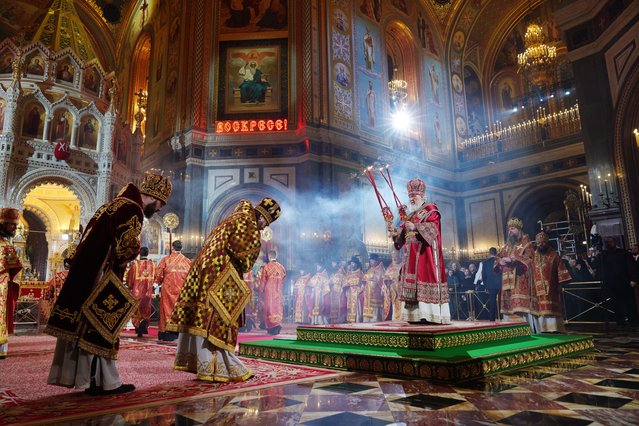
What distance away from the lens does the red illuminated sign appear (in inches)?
575

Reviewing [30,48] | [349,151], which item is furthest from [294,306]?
[30,48]

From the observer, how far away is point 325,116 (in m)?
14.4

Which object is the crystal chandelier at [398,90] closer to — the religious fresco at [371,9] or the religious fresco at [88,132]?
the religious fresco at [371,9]

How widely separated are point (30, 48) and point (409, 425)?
2223 cm

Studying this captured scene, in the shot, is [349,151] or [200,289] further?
[349,151]

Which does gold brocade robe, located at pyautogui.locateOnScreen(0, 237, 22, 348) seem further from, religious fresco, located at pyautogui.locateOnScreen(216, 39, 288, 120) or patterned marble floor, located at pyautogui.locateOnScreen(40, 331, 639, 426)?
religious fresco, located at pyautogui.locateOnScreen(216, 39, 288, 120)

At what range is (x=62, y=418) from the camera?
2443 millimetres

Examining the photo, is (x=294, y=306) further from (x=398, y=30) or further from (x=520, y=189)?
(x=398, y=30)

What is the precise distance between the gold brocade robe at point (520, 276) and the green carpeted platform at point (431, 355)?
1782 mm

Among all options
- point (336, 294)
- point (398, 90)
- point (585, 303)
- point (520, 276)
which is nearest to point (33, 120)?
point (398, 90)

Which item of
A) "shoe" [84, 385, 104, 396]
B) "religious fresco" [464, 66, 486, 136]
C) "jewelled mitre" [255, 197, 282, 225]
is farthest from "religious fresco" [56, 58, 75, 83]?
"shoe" [84, 385, 104, 396]

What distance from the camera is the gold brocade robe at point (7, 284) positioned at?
5148mm

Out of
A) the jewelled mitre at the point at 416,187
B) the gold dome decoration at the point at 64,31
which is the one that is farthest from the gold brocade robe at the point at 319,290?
the gold dome decoration at the point at 64,31

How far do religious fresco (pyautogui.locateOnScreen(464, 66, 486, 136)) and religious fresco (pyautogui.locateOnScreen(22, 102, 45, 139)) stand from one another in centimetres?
1869
